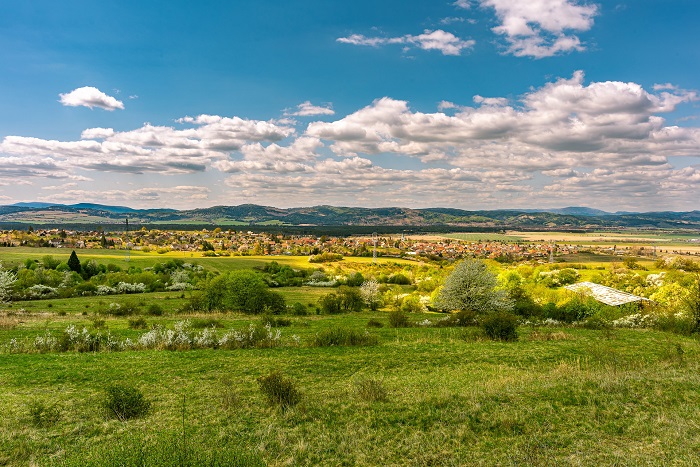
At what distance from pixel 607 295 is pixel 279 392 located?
37.2 metres

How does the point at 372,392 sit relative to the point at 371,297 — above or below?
above

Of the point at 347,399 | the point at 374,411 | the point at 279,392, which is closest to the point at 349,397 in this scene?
the point at 347,399

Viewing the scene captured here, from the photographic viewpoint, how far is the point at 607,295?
120 ft

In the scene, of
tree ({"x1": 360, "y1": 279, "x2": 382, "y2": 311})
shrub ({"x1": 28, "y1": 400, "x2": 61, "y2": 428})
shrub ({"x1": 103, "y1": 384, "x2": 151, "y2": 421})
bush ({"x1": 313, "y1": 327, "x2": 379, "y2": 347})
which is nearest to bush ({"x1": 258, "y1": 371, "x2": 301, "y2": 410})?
shrub ({"x1": 103, "y1": 384, "x2": 151, "y2": 421})

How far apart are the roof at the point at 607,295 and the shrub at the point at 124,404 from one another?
122 feet

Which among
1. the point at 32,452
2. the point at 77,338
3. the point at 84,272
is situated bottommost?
the point at 84,272

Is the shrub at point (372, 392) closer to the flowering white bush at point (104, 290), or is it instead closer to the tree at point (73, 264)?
the flowering white bush at point (104, 290)

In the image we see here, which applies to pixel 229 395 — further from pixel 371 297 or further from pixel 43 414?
pixel 371 297

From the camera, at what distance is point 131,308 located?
33781 millimetres

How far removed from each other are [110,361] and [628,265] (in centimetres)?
7854

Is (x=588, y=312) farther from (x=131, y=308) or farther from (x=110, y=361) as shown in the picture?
(x=131, y=308)

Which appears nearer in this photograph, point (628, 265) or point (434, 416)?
point (434, 416)

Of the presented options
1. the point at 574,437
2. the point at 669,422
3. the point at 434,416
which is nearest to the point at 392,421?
the point at 434,416

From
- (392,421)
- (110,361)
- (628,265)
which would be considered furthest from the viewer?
(628,265)
